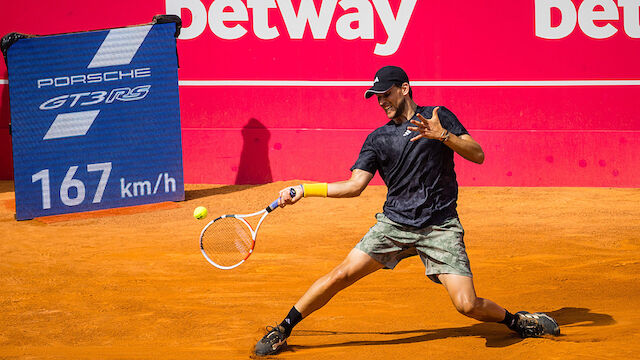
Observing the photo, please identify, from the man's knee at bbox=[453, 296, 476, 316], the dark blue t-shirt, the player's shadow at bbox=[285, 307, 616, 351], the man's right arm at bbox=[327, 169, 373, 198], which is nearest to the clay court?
the player's shadow at bbox=[285, 307, 616, 351]

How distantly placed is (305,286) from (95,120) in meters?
5.14

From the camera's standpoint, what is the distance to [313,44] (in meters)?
12.8

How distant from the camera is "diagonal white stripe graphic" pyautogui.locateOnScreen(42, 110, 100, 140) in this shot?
1136 cm

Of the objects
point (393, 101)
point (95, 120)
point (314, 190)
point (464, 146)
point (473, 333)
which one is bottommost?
point (473, 333)

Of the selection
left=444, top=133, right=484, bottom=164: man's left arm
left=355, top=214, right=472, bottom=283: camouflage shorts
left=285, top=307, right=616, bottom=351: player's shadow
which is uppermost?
left=444, top=133, right=484, bottom=164: man's left arm

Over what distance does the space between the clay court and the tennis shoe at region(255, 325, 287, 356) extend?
0.16 m

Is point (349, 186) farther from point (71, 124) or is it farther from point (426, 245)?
point (71, 124)

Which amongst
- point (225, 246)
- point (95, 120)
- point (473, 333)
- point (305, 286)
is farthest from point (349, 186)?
point (95, 120)

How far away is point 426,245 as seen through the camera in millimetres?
5621

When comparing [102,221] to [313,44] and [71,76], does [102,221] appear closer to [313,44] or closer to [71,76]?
[71,76]

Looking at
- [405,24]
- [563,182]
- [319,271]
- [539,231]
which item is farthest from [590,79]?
[319,271]

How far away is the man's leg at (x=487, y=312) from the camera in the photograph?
5.41 metres

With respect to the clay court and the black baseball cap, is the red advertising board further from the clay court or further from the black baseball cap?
the black baseball cap

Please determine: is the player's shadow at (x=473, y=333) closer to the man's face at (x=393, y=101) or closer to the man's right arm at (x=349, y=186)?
the man's right arm at (x=349, y=186)
